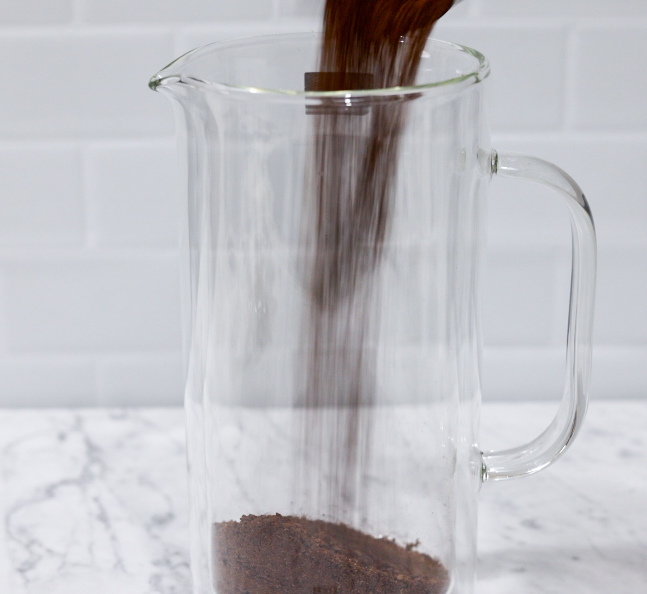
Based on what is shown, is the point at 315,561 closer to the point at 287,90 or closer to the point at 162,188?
the point at 287,90

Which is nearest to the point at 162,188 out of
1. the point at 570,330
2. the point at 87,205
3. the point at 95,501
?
the point at 87,205

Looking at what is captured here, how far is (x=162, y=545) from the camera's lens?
19.5 inches

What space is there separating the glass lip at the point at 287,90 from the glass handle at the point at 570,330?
0.05m

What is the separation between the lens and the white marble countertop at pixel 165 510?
466 mm

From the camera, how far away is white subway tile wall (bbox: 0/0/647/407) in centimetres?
63

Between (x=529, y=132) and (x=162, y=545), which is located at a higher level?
(x=529, y=132)

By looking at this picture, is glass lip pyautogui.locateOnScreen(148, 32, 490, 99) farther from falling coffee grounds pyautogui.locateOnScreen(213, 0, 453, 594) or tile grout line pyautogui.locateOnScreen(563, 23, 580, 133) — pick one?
tile grout line pyautogui.locateOnScreen(563, 23, 580, 133)

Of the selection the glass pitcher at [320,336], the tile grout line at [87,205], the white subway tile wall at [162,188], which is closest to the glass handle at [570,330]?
the glass pitcher at [320,336]

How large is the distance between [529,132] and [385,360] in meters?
0.36

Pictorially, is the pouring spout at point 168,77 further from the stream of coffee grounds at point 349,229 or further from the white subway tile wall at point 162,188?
the white subway tile wall at point 162,188

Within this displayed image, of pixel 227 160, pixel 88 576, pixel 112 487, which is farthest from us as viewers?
pixel 112 487

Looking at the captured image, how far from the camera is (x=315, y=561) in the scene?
1.20 ft

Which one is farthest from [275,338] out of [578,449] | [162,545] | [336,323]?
[578,449]

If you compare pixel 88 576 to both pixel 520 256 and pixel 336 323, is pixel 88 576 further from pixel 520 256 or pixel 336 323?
pixel 520 256
